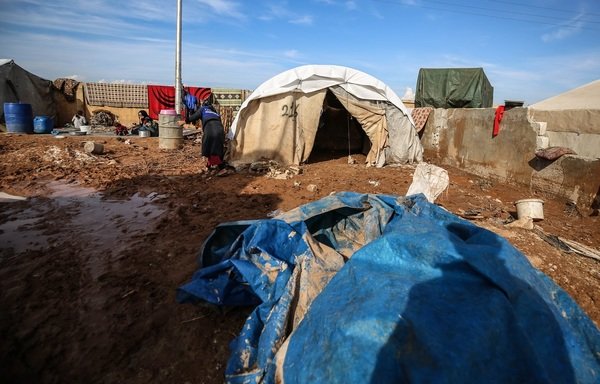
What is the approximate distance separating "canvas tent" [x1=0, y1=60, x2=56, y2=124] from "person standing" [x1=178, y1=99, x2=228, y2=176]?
1023cm

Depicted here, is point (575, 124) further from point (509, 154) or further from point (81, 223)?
point (81, 223)

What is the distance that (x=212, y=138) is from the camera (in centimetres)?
729

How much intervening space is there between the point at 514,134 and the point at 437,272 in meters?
6.78

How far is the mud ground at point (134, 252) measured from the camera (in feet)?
7.14

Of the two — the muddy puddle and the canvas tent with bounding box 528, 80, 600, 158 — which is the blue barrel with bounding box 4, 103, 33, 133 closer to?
the muddy puddle

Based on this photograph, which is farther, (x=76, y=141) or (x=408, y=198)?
(x=76, y=141)

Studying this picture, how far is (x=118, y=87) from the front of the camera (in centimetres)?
1630

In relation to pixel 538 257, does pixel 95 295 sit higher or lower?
lower

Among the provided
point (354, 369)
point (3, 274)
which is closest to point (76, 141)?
point (3, 274)

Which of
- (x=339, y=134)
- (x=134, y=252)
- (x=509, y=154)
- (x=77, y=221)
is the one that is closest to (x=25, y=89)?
(x=339, y=134)

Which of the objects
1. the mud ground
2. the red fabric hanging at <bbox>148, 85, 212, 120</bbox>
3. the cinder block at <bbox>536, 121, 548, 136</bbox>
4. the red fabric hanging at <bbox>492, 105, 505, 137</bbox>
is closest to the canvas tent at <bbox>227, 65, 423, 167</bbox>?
the mud ground

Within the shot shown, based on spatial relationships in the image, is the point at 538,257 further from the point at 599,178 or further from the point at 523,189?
the point at 523,189

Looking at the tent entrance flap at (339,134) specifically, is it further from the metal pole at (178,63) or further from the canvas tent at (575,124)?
the metal pole at (178,63)

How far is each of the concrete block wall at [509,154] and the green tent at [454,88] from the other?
5.30ft
